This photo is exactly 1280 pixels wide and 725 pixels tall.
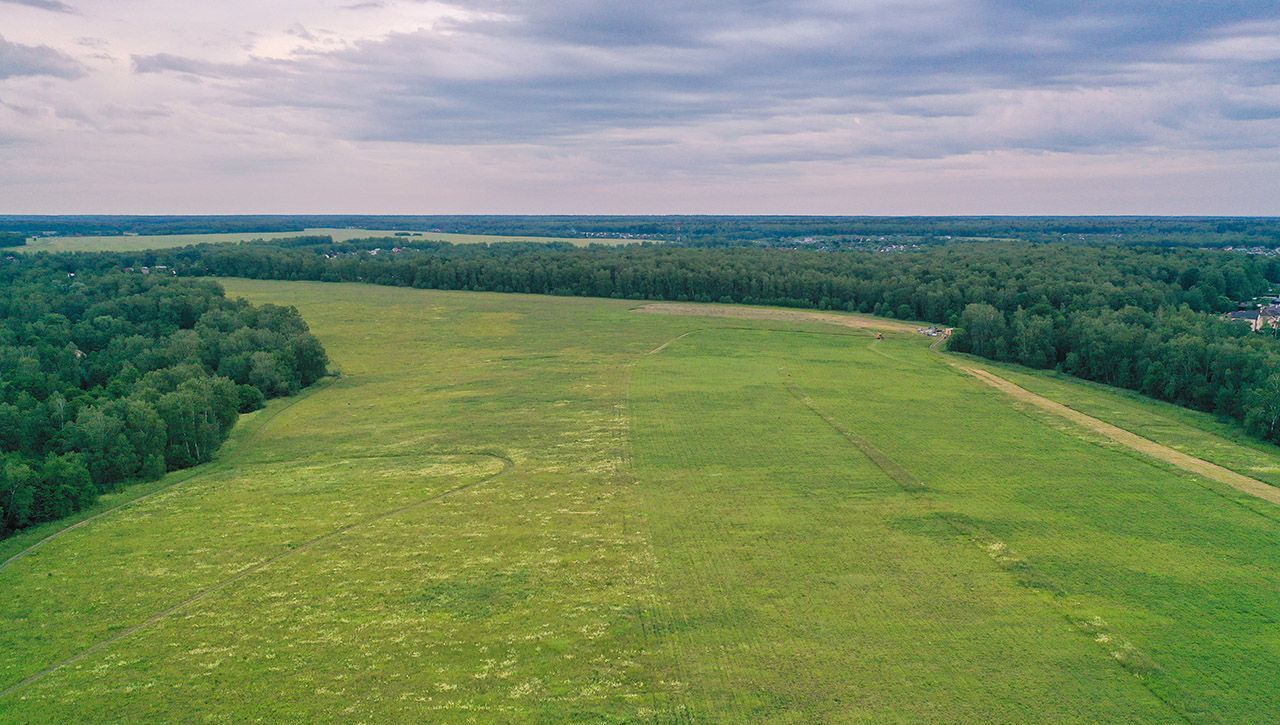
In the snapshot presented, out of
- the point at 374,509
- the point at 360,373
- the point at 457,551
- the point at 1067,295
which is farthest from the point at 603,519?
the point at 1067,295

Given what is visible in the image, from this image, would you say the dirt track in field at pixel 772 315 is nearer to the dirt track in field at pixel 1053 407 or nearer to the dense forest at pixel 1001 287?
the dirt track in field at pixel 1053 407

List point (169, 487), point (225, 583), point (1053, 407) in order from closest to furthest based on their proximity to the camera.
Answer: point (225, 583)
point (169, 487)
point (1053, 407)

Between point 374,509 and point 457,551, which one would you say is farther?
point 374,509

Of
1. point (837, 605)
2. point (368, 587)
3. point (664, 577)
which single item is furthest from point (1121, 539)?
point (368, 587)

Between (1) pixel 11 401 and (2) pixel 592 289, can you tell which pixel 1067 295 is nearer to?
(2) pixel 592 289

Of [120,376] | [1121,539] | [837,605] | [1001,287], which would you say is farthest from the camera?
[1001,287]

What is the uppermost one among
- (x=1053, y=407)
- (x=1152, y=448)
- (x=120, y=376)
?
(x=120, y=376)

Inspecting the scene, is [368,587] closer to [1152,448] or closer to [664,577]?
[664,577]

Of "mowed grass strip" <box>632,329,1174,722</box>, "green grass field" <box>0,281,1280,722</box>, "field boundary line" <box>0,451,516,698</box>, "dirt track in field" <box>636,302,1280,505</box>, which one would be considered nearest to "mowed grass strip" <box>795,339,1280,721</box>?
"green grass field" <box>0,281,1280,722</box>
